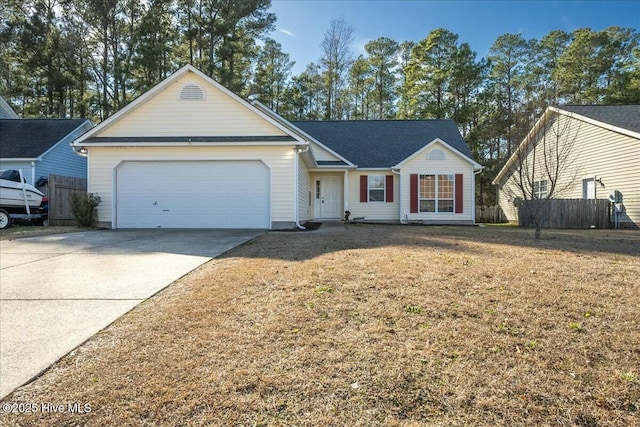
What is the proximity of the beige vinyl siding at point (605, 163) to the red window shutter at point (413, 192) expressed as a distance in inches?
155

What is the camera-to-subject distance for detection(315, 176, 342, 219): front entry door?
17.3m

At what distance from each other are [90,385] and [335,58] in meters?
31.0

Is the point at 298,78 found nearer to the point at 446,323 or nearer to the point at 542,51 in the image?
the point at 542,51

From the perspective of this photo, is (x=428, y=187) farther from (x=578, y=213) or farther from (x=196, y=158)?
(x=196, y=158)

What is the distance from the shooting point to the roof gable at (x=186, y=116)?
39.0 feet

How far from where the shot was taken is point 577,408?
204cm

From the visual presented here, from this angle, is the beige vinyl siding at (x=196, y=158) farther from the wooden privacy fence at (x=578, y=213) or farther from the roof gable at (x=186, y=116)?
the wooden privacy fence at (x=578, y=213)

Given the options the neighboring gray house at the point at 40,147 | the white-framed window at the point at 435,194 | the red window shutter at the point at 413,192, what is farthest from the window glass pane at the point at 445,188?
the neighboring gray house at the point at 40,147

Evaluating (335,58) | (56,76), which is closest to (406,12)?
(335,58)

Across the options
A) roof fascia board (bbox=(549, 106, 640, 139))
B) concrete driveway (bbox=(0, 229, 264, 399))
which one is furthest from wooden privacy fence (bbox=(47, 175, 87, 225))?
roof fascia board (bbox=(549, 106, 640, 139))

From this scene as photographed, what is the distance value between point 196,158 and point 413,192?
957 centimetres

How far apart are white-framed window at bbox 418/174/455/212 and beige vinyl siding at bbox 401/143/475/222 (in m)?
0.24

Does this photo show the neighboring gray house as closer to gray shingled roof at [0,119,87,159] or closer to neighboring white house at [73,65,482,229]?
gray shingled roof at [0,119,87,159]

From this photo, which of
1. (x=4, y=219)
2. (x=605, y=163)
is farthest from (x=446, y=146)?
(x=4, y=219)
